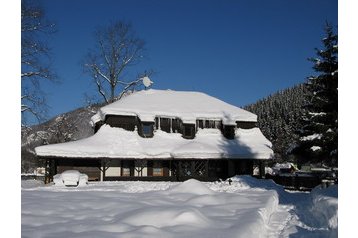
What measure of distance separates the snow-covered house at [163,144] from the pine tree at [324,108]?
27.8 ft

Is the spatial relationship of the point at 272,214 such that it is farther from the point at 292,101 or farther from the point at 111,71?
the point at 292,101

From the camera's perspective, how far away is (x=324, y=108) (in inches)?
902

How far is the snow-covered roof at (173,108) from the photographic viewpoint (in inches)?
1268

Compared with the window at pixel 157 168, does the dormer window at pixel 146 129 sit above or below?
above

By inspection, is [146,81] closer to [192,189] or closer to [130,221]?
[192,189]

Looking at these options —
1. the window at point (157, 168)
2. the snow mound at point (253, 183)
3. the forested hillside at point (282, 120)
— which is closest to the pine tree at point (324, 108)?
the snow mound at point (253, 183)

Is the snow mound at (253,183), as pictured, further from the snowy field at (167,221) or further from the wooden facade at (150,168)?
the snowy field at (167,221)

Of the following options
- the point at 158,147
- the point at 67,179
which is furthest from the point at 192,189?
the point at 158,147

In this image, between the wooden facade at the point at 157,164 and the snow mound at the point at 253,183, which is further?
the wooden facade at the point at 157,164

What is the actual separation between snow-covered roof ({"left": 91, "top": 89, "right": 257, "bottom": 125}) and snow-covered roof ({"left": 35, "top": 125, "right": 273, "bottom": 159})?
1573 mm

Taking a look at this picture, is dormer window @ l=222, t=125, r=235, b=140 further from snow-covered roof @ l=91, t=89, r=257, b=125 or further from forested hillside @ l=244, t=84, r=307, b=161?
forested hillside @ l=244, t=84, r=307, b=161
